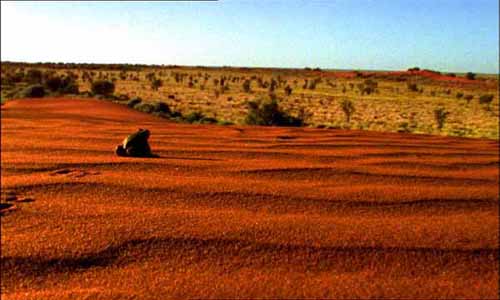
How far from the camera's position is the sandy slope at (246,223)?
3365 mm

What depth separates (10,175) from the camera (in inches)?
213

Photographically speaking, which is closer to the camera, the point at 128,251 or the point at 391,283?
the point at 391,283

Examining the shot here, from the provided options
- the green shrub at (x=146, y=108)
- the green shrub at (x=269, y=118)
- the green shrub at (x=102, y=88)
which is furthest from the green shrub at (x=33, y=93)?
the green shrub at (x=269, y=118)

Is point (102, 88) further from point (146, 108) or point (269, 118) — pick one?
point (269, 118)

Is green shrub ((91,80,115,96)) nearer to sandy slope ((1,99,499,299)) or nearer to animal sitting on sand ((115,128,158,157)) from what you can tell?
sandy slope ((1,99,499,299))

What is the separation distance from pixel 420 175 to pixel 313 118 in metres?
9.74

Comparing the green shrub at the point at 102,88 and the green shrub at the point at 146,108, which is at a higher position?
the green shrub at the point at 102,88

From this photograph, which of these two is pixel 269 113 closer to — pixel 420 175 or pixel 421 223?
pixel 420 175

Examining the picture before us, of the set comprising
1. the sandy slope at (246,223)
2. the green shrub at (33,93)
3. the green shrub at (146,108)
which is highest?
the green shrub at (33,93)

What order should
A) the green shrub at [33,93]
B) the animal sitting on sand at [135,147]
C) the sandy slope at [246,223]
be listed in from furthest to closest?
1. the green shrub at [33,93]
2. the animal sitting on sand at [135,147]
3. the sandy slope at [246,223]

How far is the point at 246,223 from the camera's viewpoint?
4180 millimetres

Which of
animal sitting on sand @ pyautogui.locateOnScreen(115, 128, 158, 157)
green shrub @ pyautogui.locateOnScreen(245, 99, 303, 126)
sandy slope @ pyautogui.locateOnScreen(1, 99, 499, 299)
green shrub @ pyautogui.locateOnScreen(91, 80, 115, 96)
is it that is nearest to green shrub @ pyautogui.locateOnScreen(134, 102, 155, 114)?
green shrub @ pyautogui.locateOnScreen(245, 99, 303, 126)

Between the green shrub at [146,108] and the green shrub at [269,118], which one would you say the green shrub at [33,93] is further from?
the green shrub at [269,118]

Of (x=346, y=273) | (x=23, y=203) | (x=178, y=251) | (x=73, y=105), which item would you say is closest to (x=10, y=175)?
(x=23, y=203)
